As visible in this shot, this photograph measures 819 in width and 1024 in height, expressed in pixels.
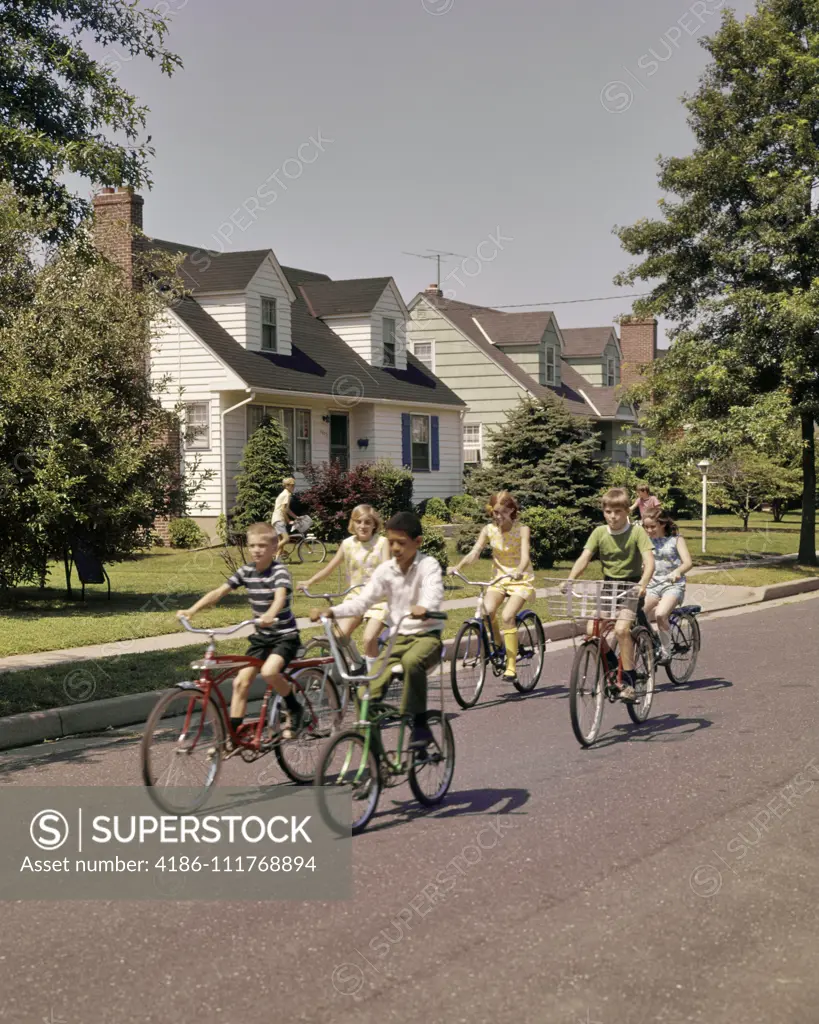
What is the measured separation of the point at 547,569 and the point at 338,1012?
70.7ft

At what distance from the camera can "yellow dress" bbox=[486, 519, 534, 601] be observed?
11.3 metres

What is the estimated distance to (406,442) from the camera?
37.6m

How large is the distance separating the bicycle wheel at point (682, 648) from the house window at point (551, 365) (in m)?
36.6

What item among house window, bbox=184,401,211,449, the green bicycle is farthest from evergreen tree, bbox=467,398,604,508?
the green bicycle

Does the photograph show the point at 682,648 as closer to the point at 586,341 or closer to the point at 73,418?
the point at 73,418

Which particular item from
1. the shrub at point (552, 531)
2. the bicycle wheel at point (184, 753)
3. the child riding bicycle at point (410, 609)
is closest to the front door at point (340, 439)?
the shrub at point (552, 531)

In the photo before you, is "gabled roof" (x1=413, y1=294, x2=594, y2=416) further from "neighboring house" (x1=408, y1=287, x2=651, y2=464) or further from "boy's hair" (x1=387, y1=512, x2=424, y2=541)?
"boy's hair" (x1=387, y1=512, x2=424, y2=541)

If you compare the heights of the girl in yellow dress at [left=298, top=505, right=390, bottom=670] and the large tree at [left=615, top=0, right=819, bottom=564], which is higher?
the large tree at [left=615, top=0, right=819, bottom=564]

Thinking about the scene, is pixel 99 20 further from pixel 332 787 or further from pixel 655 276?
pixel 655 276

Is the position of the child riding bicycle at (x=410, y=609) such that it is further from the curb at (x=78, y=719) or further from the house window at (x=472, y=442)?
the house window at (x=472, y=442)

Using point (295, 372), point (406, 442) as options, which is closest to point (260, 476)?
point (295, 372)

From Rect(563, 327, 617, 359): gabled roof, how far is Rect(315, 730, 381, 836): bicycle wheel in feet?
160

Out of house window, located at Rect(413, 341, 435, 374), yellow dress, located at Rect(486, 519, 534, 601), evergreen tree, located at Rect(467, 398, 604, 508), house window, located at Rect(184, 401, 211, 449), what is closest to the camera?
yellow dress, located at Rect(486, 519, 534, 601)

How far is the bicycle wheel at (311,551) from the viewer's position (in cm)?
2603
